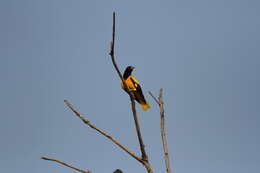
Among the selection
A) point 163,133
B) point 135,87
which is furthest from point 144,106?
point 163,133

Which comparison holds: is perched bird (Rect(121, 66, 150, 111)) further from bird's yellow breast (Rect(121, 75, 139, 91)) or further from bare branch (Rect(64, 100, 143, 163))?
bare branch (Rect(64, 100, 143, 163))

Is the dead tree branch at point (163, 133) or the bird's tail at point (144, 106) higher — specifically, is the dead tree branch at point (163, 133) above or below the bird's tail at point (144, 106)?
below

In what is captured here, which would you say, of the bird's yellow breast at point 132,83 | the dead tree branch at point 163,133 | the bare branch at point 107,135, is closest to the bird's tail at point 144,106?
the bird's yellow breast at point 132,83

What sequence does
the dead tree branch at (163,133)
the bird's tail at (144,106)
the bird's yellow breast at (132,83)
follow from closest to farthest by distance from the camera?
the dead tree branch at (163,133) < the bird's yellow breast at (132,83) < the bird's tail at (144,106)

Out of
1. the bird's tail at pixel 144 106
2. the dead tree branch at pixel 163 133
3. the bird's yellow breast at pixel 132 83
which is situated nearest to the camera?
the dead tree branch at pixel 163 133

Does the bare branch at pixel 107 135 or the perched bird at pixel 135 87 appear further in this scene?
the perched bird at pixel 135 87

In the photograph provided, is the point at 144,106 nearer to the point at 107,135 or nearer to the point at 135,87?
the point at 135,87

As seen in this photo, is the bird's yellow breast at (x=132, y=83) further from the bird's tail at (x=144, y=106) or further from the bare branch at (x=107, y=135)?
the bare branch at (x=107, y=135)

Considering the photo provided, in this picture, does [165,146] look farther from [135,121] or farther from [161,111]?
[161,111]

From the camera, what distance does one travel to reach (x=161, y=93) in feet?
11.2

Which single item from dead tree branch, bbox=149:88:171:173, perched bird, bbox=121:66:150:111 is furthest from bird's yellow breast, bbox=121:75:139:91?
dead tree branch, bbox=149:88:171:173

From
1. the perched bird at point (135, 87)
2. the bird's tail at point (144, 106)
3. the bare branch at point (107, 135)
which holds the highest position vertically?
the perched bird at point (135, 87)

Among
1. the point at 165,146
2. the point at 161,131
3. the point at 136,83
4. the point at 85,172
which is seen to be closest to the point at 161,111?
the point at 161,131

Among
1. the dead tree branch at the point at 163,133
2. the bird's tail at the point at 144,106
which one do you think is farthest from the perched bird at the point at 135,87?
the dead tree branch at the point at 163,133
